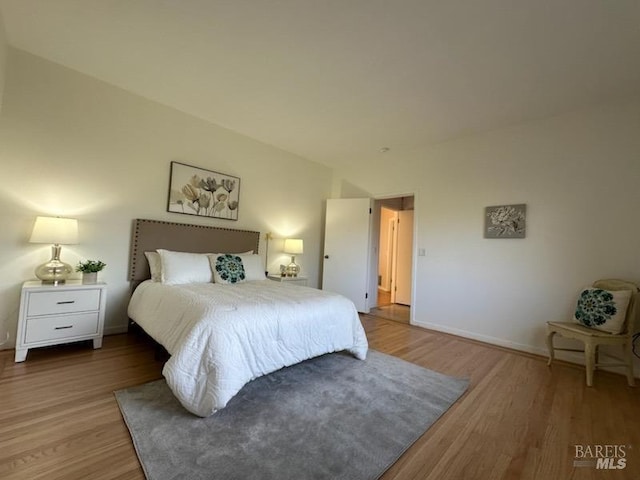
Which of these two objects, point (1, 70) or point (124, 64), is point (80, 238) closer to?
point (1, 70)

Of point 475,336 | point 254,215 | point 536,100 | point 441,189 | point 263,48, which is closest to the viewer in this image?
point 263,48

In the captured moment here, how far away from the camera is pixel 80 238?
9.25ft

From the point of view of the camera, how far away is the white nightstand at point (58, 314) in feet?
7.38

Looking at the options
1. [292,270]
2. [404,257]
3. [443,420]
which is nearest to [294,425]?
[443,420]

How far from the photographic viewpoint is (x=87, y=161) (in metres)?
2.84

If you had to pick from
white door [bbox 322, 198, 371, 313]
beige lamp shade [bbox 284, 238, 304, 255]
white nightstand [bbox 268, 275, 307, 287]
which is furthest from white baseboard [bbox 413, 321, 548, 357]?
beige lamp shade [bbox 284, 238, 304, 255]

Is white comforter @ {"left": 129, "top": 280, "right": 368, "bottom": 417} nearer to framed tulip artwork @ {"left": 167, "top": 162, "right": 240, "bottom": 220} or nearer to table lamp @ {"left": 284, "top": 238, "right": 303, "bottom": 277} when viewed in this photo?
framed tulip artwork @ {"left": 167, "top": 162, "right": 240, "bottom": 220}

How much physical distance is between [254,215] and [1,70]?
8.92 ft

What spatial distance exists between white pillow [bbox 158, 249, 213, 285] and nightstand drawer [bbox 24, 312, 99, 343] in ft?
2.23

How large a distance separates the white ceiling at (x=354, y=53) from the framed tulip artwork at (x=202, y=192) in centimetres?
78

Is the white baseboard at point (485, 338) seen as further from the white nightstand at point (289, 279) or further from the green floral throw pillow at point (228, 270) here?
the green floral throw pillow at point (228, 270)

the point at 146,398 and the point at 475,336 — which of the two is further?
the point at 475,336

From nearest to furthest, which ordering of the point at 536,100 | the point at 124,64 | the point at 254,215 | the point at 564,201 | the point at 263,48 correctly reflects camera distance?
1. the point at 263,48
2. the point at 124,64
3. the point at 536,100
4. the point at 564,201
5. the point at 254,215

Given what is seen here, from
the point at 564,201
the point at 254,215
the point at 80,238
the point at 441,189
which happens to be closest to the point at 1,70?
the point at 80,238
